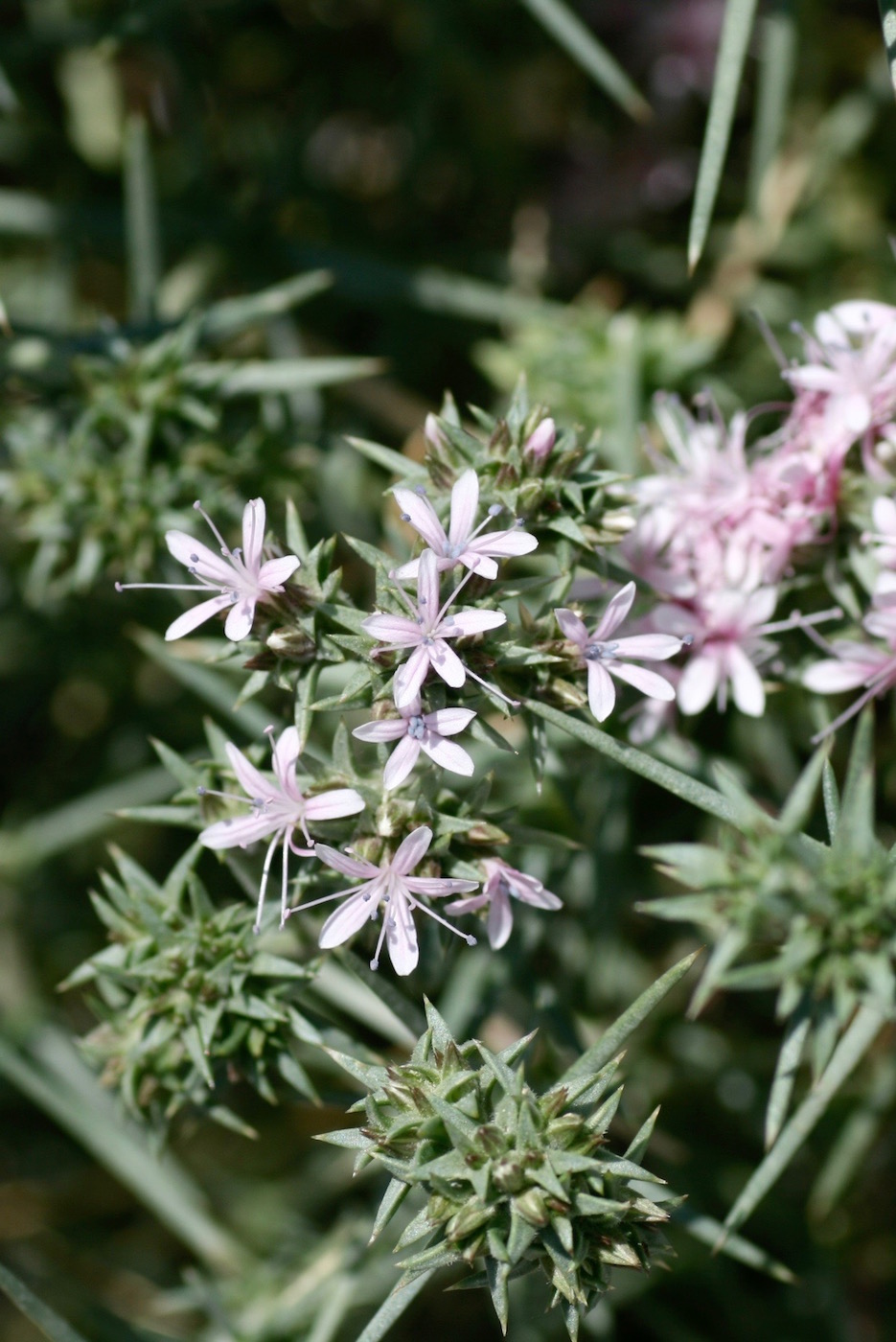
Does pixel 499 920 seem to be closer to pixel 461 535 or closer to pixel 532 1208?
pixel 532 1208

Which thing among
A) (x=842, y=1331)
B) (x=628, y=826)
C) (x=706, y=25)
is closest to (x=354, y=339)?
(x=706, y=25)

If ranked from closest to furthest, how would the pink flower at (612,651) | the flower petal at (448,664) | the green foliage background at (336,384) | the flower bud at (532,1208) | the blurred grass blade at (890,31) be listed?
the flower bud at (532,1208)
the flower petal at (448,664)
the pink flower at (612,651)
the blurred grass blade at (890,31)
the green foliage background at (336,384)

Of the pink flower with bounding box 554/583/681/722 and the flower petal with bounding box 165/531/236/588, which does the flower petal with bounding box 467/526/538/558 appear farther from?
the flower petal with bounding box 165/531/236/588

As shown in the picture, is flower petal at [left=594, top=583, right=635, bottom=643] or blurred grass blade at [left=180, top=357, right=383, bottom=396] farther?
Answer: blurred grass blade at [left=180, top=357, right=383, bottom=396]

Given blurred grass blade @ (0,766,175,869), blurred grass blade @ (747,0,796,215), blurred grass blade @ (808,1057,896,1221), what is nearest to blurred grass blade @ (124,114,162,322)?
blurred grass blade @ (0,766,175,869)

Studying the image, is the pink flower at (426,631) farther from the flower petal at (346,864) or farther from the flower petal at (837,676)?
the flower petal at (837,676)

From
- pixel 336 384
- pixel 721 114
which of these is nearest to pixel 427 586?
pixel 721 114

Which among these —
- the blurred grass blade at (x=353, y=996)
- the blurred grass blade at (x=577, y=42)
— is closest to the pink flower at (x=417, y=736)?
the blurred grass blade at (x=353, y=996)
